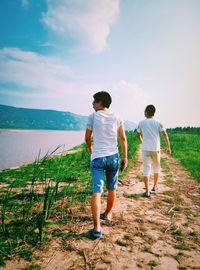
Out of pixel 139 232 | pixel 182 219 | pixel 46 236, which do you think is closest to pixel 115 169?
pixel 139 232

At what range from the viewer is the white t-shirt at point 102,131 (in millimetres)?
3283

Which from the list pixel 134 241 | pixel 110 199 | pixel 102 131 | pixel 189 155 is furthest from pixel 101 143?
pixel 189 155

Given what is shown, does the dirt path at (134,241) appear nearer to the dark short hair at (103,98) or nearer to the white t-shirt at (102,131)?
the white t-shirt at (102,131)

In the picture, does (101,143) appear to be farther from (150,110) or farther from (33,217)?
(150,110)

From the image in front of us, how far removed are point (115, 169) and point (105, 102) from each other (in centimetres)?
112

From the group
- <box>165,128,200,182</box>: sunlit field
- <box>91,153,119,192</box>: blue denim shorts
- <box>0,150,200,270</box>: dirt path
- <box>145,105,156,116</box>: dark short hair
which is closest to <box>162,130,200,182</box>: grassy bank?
<box>165,128,200,182</box>: sunlit field

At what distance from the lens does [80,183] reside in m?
6.42

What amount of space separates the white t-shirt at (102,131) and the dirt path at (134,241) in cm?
124

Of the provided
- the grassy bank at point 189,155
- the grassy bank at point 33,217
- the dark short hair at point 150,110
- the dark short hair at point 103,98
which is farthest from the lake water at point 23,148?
the grassy bank at point 189,155

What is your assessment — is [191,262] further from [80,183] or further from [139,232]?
[80,183]

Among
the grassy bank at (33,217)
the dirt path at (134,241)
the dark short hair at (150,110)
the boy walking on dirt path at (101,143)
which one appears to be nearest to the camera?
the dirt path at (134,241)

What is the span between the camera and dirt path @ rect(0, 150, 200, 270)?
2.49m

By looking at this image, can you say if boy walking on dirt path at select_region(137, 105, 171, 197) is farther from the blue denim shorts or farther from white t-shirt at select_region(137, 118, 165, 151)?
the blue denim shorts

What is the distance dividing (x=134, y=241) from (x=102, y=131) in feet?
5.56
